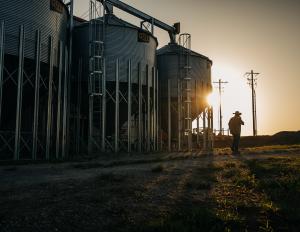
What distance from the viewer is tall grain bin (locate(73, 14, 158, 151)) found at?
84.5 ft

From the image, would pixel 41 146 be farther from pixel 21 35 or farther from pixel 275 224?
pixel 275 224

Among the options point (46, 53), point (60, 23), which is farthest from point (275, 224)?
point (60, 23)

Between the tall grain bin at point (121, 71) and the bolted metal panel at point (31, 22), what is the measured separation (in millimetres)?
3337

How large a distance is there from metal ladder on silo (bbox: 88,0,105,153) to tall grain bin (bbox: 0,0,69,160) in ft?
7.04

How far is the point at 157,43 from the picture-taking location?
31.2 meters

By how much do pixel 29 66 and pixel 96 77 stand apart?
4.95 m

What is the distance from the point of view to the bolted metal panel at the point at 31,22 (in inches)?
760

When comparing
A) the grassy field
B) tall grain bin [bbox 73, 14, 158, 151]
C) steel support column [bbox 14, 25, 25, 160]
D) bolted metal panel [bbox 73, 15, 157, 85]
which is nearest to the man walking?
tall grain bin [bbox 73, 14, 158, 151]

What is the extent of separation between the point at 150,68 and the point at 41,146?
1135 cm

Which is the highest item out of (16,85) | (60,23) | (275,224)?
(60,23)

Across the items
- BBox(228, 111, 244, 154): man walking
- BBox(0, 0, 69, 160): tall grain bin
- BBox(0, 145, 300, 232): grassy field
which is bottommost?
BBox(0, 145, 300, 232): grassy field

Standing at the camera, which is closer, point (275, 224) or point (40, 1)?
point (275, 224)

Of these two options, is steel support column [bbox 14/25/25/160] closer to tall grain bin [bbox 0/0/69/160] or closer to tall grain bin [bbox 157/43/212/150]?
tall grain bin [bbox 0/0/69/160]

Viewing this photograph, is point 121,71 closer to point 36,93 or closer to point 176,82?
point 36,93
